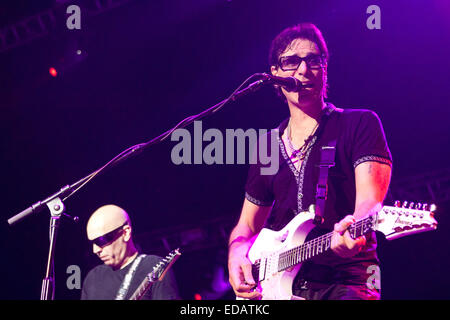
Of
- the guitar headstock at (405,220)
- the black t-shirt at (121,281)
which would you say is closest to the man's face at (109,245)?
the black t-shirt at (121,281)

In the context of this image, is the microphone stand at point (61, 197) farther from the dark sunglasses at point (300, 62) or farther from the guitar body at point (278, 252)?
the guitar body at point (278, 252)

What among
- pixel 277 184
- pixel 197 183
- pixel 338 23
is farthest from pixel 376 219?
pixel 197 183

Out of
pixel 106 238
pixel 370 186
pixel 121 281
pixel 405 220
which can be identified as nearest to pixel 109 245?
pixel 106 238

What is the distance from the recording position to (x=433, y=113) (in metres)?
4.66

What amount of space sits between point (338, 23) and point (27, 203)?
13.9ft

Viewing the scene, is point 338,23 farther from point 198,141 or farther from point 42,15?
point 42,15

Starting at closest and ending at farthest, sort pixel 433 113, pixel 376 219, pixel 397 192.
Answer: pixel 376 219
pixel 433 113
pixel 397 192

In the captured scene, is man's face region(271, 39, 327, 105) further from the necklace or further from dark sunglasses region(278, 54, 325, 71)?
the necklace

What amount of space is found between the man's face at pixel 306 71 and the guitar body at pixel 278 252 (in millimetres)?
869

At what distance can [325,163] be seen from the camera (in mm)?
2873

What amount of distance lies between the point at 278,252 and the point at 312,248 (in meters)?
0.33

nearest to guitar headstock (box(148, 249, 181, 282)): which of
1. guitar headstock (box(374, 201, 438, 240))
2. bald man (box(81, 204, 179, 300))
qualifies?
bald man (box(81, 204, 179, 300))

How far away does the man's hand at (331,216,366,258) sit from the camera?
2332mm

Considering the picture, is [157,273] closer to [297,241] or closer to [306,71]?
[297,241]
